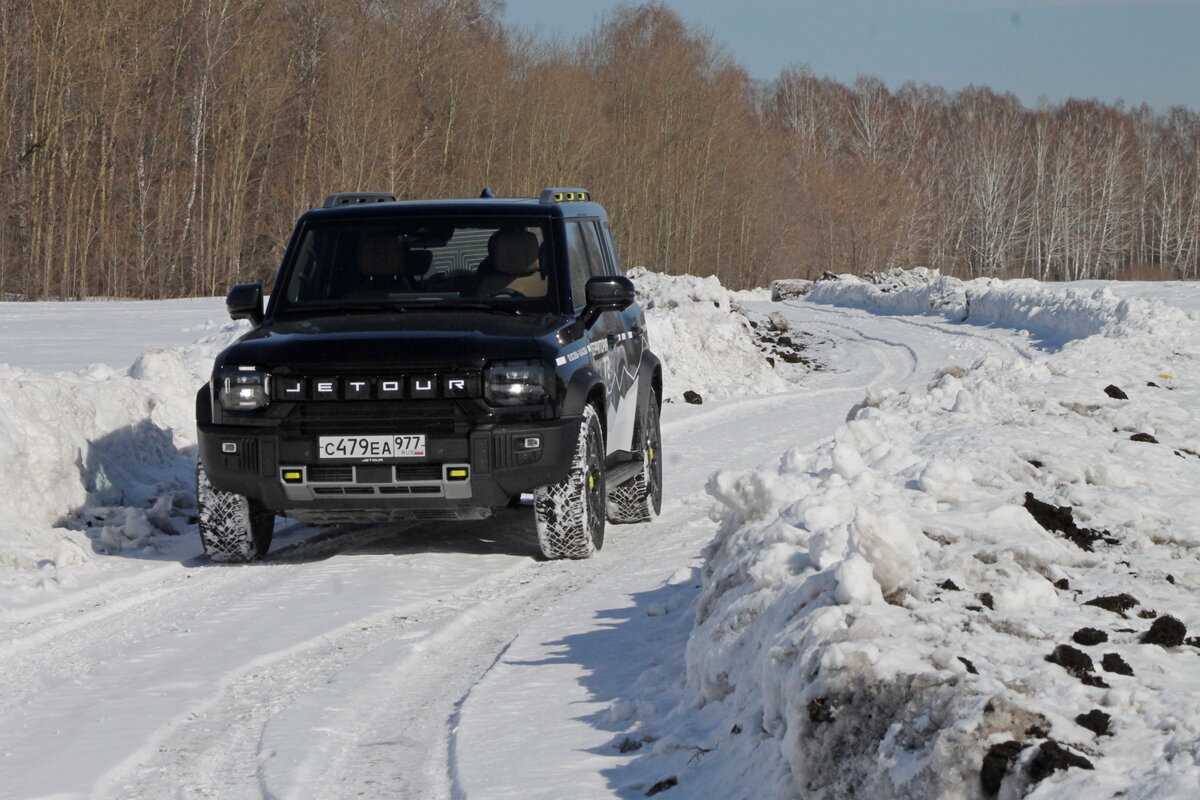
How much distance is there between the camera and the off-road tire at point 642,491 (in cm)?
891

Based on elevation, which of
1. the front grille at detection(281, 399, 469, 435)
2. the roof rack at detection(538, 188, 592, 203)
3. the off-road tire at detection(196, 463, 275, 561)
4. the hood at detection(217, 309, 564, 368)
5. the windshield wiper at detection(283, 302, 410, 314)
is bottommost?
the off-road tire at detection(196, 463, 275, 561)

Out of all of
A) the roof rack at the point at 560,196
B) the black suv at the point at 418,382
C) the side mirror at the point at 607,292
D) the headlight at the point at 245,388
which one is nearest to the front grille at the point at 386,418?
the black suv at the point at 418,382

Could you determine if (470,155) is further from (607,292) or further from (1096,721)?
(1096,721)

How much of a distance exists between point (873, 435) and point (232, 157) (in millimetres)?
Result: 41360

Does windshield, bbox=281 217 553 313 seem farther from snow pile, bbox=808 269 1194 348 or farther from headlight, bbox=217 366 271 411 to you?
snow pile, bbox=808 269 1194 348

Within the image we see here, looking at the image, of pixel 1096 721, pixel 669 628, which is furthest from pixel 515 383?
pixel 1096 721

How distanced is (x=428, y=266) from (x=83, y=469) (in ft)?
8.11

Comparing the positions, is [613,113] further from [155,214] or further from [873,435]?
[873,435]

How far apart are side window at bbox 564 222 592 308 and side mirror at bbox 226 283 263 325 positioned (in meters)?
1.72

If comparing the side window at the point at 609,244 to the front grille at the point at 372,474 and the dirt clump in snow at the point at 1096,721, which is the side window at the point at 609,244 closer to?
the front grille at the point at 372,474

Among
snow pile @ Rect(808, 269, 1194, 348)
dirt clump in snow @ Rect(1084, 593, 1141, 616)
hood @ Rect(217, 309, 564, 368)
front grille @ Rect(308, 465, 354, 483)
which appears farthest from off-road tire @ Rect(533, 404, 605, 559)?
snow pile @ Rect(808, 269, 1194, 348)

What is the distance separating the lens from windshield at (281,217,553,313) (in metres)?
7.97

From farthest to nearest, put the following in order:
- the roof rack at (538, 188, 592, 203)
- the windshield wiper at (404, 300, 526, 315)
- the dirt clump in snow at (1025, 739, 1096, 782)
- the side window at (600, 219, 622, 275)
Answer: the side window at (600, 219, 622, 275) < the roof rack at (538, 188, 592, 203) < the windshield wiper at (404, 300, 526, 315) < the dirt clump in snow at (1025, 739, 1096, 782)

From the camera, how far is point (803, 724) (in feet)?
11.8
